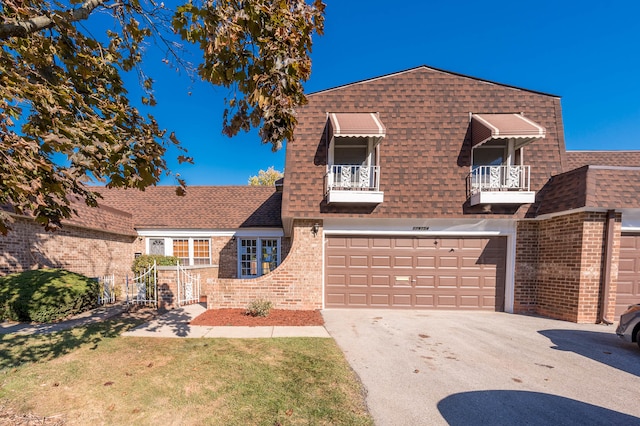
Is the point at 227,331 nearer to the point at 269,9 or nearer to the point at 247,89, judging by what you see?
the point at 247,89

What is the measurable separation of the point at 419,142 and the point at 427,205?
2.19 meters

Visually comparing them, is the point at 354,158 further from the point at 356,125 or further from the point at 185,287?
the point at 185,287

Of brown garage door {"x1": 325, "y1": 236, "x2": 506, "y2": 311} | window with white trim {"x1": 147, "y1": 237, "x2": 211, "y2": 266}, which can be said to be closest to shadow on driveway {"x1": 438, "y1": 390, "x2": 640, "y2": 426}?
brown garage door {"x1": 325, "y1": 236, "x2": 506, "y2": 311}

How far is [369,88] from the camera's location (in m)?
9.04

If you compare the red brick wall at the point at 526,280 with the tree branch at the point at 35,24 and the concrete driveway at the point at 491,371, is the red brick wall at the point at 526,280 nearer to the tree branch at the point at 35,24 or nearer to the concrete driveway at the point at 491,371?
the concrete driveway at the point at 491,371

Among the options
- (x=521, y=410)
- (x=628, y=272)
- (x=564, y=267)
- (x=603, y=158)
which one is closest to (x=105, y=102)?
(x=521, y=410)

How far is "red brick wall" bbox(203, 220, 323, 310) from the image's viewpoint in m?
8.05

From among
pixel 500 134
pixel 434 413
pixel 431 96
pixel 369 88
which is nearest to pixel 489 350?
pixel 434 413

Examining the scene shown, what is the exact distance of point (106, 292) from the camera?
9.08 m

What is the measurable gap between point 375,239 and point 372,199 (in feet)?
5.19

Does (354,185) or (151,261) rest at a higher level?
(354,185)

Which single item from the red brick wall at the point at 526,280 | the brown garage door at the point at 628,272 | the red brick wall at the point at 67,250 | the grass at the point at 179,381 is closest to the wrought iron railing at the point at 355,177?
the grass at the point at 179,381

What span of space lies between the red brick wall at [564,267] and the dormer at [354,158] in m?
5.32

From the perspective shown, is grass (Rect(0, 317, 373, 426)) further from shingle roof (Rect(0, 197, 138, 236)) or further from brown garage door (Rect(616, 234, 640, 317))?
brown garage door (Rect(616, 234, 640, 317))
